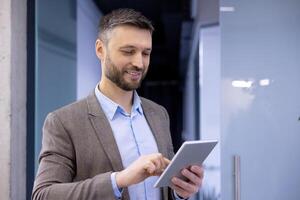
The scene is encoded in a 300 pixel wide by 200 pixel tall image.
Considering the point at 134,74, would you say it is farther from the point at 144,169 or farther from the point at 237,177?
the point at 237,177

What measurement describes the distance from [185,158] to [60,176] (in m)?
0.35

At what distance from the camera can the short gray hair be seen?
1.28 meters

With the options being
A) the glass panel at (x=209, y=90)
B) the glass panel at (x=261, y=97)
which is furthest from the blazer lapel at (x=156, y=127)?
the glass panel at (x=209, y=90)

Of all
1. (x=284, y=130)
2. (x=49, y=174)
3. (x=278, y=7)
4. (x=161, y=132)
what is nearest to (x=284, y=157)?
(x=284, y=130)

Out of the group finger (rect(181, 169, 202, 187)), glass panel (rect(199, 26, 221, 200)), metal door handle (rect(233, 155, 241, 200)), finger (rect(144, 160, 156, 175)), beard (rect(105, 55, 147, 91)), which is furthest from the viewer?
glass panel (rect(199, 26, 221, 200))

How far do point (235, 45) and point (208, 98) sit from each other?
90 cm

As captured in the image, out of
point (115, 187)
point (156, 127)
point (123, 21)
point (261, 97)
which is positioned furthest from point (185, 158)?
point (261, 97)

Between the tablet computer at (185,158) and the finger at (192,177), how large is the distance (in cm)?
2

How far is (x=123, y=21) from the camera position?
1274 mm

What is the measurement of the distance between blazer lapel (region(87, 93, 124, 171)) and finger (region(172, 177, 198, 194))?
0.17 meters

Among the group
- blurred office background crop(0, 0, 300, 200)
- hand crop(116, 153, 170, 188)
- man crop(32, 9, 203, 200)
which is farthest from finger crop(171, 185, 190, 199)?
blurred office background crop(0, 0, 300, 200)

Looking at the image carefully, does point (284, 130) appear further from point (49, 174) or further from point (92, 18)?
point (92, 18)

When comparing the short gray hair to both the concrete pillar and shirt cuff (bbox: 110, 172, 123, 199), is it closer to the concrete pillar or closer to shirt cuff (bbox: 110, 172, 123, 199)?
shirt cuff (bbox: 110, 172, 123, 199)

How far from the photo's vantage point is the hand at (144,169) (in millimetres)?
1060
